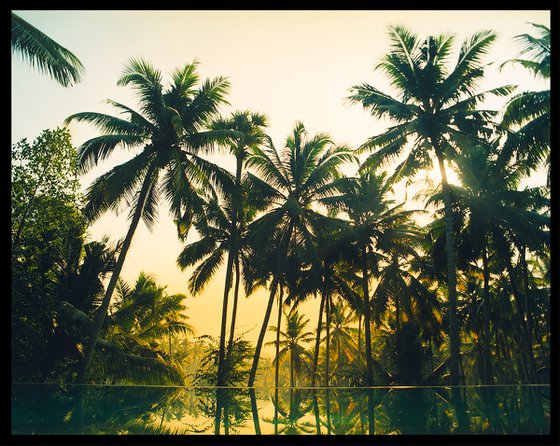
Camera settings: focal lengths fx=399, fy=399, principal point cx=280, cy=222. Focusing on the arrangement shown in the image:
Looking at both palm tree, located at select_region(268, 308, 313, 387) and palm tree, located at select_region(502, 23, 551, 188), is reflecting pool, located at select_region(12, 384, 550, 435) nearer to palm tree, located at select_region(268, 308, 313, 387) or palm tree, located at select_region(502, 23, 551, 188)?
palm tree, located at select_region(502, 23, 551, 188)

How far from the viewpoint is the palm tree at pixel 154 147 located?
531 inches

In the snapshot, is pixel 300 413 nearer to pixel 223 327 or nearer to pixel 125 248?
pixel 125 248

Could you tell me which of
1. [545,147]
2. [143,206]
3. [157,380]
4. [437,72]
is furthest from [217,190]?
[545,147]

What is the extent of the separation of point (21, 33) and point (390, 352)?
20.6 metres

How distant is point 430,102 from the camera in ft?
50.2

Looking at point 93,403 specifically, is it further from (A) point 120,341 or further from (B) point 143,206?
(A) point 120,341

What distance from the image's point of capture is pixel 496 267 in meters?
25.7

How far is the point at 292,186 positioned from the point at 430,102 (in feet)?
Result: 23.4

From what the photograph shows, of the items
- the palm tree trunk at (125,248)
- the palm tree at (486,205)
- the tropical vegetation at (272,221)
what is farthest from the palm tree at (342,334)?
the palm tree trunk at (125,248)

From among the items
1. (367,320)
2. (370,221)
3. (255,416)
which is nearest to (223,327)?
(367,320)

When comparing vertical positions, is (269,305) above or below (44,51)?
below

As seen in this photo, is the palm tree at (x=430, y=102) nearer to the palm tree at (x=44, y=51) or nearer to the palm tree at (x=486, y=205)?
the palm tree at (x=486, y=205)
